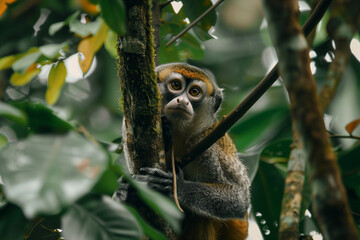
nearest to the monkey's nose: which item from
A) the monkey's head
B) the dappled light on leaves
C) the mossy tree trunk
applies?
the monkey's head

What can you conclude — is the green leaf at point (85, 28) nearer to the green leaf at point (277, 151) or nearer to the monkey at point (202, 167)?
the monkey at point (202, 167)

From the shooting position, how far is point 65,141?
1678 millimetres

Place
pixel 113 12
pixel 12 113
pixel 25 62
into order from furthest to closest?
1. pixel 25 62
2. pixel 113 12
3. pixel 12 113

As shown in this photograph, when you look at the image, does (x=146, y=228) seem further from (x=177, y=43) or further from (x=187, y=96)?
(x=177, y=43)

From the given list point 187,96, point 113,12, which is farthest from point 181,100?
point 113,12

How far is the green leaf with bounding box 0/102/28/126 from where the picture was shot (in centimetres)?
173

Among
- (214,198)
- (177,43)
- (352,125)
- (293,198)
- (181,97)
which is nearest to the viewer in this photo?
(352,125)

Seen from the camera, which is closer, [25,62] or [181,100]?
[25,62]

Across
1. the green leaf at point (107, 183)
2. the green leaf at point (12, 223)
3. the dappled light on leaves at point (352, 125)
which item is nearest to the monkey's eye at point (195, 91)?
the dappled light on leaves at point (352, 125)

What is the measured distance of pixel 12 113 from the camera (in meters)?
1.75

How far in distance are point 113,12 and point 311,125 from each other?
1.31m

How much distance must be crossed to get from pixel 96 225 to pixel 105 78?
6099 mm

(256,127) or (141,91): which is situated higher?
(141,91)

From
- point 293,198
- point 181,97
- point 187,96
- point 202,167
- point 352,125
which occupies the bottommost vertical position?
point 202,167
